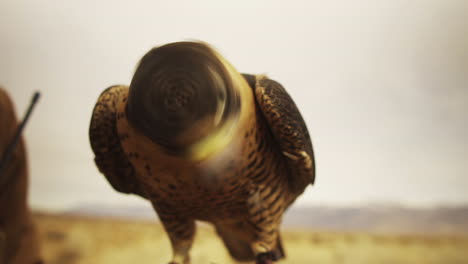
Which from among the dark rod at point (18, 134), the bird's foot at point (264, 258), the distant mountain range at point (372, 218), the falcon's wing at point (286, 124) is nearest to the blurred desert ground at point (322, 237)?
the distant mountain range at point (372, 218)

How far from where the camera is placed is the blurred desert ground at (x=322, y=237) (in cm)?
257

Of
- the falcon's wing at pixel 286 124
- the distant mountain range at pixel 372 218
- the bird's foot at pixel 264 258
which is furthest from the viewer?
the distant mountain range at pixel 372 218

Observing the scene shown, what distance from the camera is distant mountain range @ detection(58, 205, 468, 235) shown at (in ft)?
8.81

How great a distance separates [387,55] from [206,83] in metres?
1.64

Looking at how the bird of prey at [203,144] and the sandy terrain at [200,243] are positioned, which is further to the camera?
the sandy terrain at [200,243]

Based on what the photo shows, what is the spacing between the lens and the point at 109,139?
1286 mm

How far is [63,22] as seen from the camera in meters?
1.96

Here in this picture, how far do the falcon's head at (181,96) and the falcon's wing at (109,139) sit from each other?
0.31 metres

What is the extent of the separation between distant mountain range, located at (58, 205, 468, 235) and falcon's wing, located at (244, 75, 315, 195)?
4.75ft

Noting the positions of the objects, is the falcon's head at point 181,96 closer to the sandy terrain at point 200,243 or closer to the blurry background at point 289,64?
the blurry background at point 289,64

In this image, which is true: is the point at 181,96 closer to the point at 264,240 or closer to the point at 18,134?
the point at 264,240

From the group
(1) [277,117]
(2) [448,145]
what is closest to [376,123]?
(2) [448,145]

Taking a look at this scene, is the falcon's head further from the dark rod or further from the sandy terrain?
the sandy terrain

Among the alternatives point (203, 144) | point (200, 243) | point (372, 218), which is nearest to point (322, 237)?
point (372, 218)
